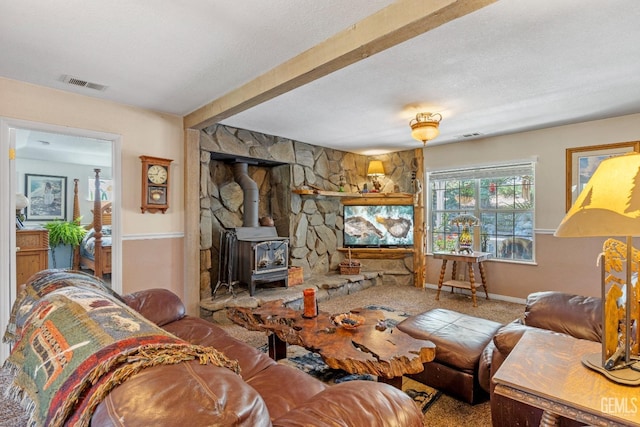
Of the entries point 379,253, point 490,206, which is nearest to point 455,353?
point 490,206

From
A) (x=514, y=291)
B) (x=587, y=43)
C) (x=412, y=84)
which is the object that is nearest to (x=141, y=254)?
(x=412, y=84)

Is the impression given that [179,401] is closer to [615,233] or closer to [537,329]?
[615,233]

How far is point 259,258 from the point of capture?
3.86m

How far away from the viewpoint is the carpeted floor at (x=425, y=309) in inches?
73.2

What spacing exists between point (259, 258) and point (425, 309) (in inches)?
85.8

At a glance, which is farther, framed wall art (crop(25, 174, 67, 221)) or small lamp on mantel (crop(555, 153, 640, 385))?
framed wall art (crop(25, 174, 67, 221))

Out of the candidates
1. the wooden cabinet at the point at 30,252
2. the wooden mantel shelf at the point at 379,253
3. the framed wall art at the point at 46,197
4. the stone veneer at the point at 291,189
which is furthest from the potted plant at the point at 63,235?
the wooden mantel shelf at the point at 379,253

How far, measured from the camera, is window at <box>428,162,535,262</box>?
14.2 ft

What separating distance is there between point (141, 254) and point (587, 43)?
402cm

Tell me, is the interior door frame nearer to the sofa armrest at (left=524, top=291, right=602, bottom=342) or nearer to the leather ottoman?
the leather ottoman

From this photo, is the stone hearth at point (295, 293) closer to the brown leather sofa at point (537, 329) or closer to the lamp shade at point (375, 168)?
the lamp shade at point (375, 168)

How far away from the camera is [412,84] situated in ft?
8.78

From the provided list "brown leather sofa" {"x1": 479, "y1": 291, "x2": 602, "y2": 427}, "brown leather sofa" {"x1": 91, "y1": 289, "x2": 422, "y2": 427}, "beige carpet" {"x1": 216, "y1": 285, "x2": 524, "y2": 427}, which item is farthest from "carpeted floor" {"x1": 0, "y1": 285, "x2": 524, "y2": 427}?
"brown leather sofa" {"x1": 91, "y1": 289, "x2": 422, "y2": 427}

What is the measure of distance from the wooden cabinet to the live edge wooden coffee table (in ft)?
10.9
